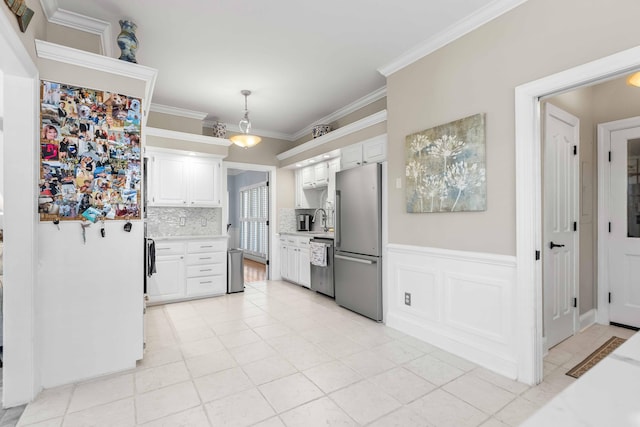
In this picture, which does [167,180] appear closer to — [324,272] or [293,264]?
[293,264]

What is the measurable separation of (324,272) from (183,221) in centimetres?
239

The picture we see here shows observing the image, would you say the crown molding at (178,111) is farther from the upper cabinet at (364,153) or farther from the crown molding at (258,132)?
the upper cabinet at (364,153)

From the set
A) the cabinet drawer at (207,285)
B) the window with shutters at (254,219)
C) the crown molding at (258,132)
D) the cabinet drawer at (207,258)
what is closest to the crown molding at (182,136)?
the crown molding at (258,132)

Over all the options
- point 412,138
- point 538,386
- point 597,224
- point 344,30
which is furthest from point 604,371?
point 597,224

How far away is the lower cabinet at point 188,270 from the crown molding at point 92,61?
7.63 ft

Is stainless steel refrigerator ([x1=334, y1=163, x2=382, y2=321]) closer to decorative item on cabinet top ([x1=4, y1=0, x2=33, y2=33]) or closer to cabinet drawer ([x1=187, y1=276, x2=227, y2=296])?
cabinet drawer ([x1=187, y1=276, x2=227, y2=296])

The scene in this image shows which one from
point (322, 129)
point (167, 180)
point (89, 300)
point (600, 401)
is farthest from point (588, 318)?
point (167, 180)

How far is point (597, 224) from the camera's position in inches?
132

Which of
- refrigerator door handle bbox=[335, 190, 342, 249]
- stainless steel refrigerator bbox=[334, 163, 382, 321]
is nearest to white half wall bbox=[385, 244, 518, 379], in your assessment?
stainless steel refrigerator bbox=[334, 163, 382, 321]

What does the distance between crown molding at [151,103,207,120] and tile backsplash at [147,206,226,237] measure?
1426 mm

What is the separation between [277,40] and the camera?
289 cm

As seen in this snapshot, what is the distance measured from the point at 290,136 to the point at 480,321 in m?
4.65

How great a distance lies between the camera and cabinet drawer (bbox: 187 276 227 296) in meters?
4.45

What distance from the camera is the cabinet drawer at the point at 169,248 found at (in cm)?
426
